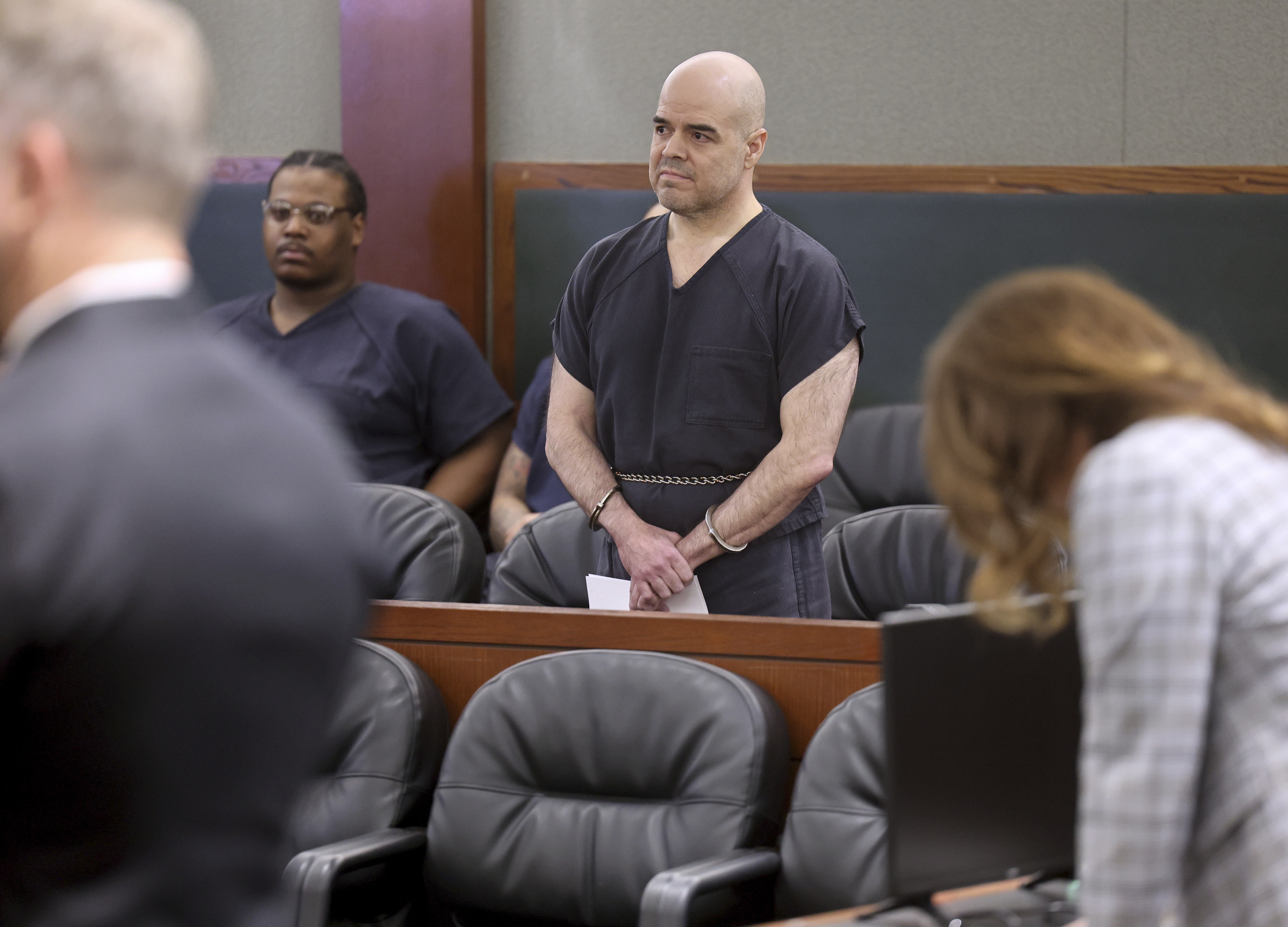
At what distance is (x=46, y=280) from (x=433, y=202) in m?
3.32

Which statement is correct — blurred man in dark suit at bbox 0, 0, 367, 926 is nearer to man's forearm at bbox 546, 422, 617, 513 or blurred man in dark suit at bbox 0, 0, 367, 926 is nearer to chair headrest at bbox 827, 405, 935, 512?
man's forearm at bbox 546, 422, 617, 513

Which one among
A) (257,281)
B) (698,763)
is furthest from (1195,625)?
(257,281)

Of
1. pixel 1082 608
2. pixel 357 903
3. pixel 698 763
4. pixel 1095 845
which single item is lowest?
pixel 357 903

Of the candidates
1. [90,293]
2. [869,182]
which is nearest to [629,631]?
[90,293]

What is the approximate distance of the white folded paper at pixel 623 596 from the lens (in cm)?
215

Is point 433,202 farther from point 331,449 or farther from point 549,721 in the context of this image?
point 331,449

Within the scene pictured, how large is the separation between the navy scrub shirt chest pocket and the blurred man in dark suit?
1444mm

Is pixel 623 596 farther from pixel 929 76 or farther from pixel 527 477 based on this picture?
pixel 929 76

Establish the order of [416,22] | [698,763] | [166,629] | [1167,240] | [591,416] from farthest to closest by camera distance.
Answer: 1. [416,22]
2. [1167,240]
3. [591,416]
4. [698,763]
5. [166,629]

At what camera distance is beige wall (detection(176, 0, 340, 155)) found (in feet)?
13.6

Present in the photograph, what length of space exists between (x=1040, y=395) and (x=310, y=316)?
2.66m

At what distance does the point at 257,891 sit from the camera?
71 cm

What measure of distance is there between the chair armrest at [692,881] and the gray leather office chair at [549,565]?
34.2 inches

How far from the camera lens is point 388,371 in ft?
10.8
